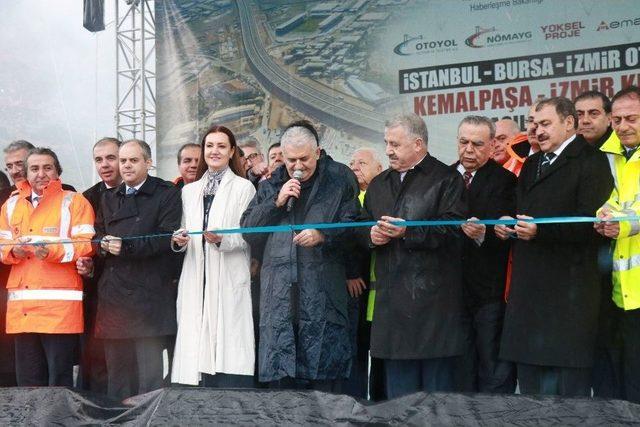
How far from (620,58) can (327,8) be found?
7.66 feet

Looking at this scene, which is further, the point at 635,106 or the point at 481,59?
the point at 481,59

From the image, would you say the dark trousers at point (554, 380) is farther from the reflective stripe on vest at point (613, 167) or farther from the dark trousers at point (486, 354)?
the reflective stripe on vest at point (613, 167)

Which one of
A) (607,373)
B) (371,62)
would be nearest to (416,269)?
(607,373)

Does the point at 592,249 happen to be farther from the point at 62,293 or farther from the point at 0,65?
the point at 0,65

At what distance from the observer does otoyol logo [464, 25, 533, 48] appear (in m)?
6.48

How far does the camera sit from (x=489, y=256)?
4098 millimetres

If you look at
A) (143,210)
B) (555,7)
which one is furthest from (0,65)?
(555,7)

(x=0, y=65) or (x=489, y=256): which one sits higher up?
(x=0, y=65)

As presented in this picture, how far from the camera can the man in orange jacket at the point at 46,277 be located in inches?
175

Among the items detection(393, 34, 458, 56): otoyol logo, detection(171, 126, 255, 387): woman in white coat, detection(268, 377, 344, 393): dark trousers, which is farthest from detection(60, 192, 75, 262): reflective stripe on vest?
detection(393, 34, 458, 56): otoyol logo

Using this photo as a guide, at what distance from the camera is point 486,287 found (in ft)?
13.3

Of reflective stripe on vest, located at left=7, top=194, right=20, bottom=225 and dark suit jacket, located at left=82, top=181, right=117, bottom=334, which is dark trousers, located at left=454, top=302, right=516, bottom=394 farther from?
reflective stripe on vest, located at left=7, top=194, right=20, bottom=225

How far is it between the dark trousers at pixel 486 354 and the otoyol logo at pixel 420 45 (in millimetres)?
3124

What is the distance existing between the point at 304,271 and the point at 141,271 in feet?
3.02
